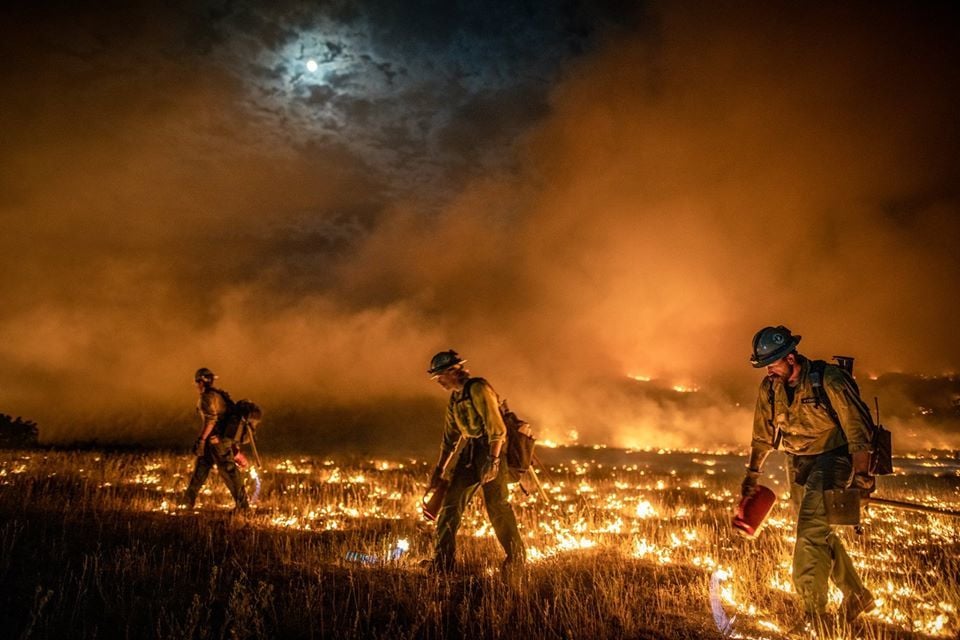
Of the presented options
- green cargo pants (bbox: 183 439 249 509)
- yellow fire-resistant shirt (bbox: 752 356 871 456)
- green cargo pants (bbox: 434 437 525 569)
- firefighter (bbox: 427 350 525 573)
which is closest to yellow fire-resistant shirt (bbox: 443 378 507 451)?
firefighter (bbox: 427 350 525 573)

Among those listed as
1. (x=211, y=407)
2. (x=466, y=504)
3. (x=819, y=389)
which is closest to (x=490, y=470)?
(x=466, y=504)

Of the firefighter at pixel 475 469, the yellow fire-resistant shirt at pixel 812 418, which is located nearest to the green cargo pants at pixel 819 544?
the yellow fire-resistant shirt at pixel 812 418

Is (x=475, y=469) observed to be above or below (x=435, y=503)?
above

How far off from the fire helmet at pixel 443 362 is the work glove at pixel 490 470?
1.32 m

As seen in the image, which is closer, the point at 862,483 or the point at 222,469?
the point at 862,483

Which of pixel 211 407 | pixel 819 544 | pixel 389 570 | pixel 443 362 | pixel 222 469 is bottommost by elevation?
pixel 389 570

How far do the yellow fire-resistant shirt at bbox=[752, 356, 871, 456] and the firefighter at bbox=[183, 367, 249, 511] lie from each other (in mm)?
9207

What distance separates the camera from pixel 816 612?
193 inches

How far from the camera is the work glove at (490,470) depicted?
22.0ft

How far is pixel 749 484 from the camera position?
18.9 feet

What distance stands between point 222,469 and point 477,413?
6235 millimetres

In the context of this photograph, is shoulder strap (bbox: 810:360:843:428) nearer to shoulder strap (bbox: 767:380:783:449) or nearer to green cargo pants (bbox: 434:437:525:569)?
shoulder strap (bbox: 767:380:783:449)

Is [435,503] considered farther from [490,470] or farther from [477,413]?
[477,413]

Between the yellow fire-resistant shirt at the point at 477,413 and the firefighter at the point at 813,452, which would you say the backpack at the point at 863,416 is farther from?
the yellow fire-resistant shirt at the point at 477,413
